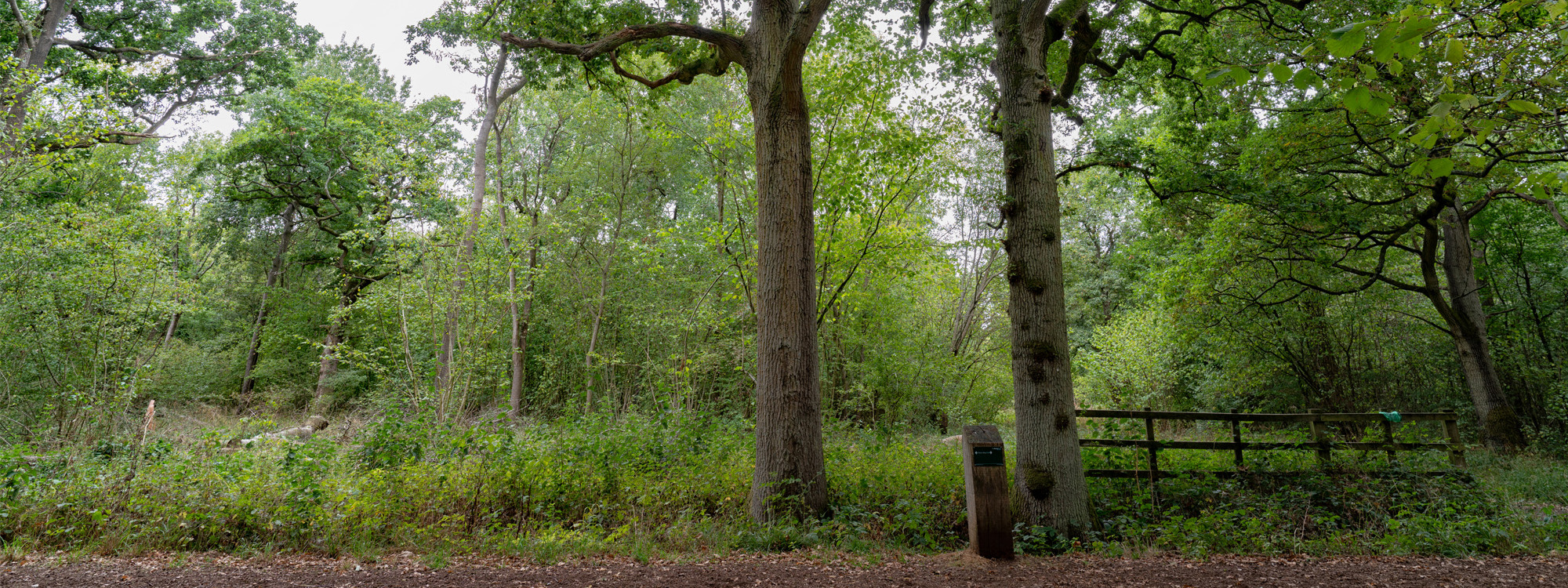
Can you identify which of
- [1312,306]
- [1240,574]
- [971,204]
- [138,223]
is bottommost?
[1240,574]

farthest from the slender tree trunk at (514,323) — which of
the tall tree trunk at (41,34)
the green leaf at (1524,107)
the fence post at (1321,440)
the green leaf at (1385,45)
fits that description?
the green leaf at (1524,107)

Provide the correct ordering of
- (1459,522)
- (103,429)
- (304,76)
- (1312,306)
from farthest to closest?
(304,76), (1312,306), (103,429), (1459,522)

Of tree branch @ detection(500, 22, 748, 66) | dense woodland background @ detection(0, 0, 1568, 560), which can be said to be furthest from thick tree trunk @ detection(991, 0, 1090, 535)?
tree branch @ detection(500, 22, 748, 66)

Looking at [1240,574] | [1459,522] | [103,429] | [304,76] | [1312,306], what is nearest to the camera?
[1240,574]

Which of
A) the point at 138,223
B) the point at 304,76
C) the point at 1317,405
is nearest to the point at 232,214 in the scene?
the point at 304,76

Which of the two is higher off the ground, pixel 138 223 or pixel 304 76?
pixel 304 76

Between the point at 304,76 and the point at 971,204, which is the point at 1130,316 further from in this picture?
the point at 304,76

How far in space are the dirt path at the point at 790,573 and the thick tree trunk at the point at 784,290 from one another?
3.48ft

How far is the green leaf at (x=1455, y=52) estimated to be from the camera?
5.78 ft

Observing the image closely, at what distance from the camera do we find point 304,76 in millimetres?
21594

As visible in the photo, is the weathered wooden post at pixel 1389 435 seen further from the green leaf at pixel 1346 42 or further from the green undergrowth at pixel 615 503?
the green leaf at pixel 1346 42

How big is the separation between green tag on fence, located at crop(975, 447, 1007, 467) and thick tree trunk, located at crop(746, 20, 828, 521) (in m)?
1.54

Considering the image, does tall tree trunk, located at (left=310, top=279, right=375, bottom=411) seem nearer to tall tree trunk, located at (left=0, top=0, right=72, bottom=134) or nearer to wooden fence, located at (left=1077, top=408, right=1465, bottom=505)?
tall tree trunk, located at (left=0, top=0, right=72, bottom=134)

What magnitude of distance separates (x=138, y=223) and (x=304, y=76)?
15933 mm
